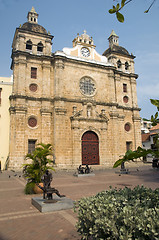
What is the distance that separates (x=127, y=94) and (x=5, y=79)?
18747mm

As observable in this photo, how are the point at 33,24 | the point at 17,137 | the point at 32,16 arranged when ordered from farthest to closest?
the point at 32,16 < the point at 33,24 < the point at 17,137

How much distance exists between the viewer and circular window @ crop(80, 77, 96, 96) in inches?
1072

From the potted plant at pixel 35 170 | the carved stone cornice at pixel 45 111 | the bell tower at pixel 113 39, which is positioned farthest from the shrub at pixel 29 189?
the bell tower at pixel 113 39

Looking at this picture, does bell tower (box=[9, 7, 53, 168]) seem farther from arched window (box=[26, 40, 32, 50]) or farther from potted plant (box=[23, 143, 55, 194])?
potted plant (box=[23, 143, 55, 194])

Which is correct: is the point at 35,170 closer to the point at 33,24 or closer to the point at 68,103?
the point at 68,103

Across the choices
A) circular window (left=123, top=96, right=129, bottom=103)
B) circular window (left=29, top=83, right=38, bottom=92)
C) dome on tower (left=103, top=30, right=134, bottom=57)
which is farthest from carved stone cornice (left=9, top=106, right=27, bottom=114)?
dome on tower (left=103, top=30, right=134, bottom=57)

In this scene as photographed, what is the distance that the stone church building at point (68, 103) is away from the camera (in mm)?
23156

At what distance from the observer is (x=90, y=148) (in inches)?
1010

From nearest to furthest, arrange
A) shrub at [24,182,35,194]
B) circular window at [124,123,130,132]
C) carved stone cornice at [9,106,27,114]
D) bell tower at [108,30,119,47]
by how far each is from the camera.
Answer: shrub at [24,182,35,194] < carved stone cornice at [9,106,27,114] < circular window at [124,123,130,132] < bell tower at [108,30,119,47]

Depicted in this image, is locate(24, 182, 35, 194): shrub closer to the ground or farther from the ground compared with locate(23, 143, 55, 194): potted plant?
closer to the ground

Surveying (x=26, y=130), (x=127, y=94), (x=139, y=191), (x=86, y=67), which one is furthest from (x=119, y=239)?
(x=127, y=94)

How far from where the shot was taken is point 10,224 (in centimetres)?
580

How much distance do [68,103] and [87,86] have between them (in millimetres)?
4334

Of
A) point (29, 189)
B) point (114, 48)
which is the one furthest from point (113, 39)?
point (29, 189)
